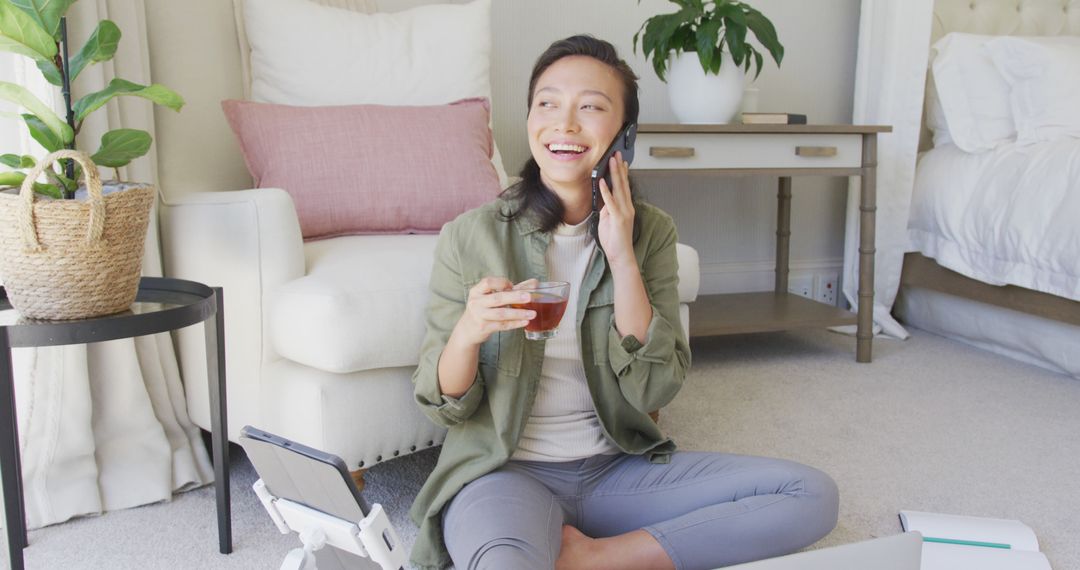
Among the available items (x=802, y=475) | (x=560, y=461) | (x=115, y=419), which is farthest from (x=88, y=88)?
(x=802, y=475)

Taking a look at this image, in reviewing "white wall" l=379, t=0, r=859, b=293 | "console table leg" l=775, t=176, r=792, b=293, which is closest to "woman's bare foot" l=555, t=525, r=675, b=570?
"white wall" l=379, t=0, r=859, b=293

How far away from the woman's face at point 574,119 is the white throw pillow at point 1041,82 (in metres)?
1.80

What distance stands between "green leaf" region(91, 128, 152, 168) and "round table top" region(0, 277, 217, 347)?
202 mm

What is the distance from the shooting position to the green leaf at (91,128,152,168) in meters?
1.16

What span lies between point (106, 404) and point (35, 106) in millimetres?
557

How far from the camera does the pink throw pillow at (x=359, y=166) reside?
5.27 ft

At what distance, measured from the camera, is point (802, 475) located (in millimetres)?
1110

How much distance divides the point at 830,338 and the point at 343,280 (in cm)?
182

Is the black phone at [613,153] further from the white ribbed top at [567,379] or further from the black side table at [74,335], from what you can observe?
the black side table at [74,335]

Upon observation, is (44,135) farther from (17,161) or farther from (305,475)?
(305,475)

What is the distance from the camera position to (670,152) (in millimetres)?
2117

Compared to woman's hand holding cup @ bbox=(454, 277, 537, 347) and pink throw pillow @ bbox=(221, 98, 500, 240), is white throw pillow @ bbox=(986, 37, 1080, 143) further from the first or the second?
woman's hand holding cup @ bbox=(454, 277, 537, 347)

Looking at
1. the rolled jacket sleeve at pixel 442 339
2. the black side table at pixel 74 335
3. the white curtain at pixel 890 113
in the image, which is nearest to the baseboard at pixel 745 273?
the white curtain at pixel 890 113

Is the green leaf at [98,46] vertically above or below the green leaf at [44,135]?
above
